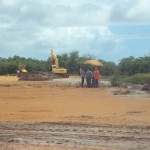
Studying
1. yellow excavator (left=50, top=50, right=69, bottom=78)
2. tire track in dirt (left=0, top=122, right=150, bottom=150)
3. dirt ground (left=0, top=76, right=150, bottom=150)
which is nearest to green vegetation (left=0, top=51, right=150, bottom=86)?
yellow excavator (left=50, top=50, right=69, bottom=78)

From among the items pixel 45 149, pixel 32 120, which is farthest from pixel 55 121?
pixel 45 149

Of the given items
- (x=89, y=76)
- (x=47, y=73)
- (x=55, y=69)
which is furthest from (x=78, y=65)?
(x=89, y=76)

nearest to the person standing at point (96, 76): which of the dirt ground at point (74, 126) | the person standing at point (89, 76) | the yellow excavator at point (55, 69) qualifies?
the person standing at point (89, 76)

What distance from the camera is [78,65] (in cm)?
7725

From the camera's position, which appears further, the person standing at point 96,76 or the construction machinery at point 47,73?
the construction machinery at point 47,73

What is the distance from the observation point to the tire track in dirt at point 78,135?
11.3m

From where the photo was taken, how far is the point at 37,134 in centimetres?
1288

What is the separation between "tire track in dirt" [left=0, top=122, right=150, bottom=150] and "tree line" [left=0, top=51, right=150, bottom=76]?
38776 mm

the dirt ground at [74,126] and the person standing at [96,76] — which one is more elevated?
the person standing at [96,76]

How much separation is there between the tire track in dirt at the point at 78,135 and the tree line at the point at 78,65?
38.8 meters

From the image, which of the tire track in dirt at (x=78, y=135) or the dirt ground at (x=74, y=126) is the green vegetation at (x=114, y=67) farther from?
the tire track in dirt at (x=78, y=135)

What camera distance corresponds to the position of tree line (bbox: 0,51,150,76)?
180 feet

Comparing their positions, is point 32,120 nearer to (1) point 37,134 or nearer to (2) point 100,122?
(2) point 100,122

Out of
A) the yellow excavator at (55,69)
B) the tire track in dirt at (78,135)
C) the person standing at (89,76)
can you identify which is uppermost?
the yellow excavator at (55,69)
